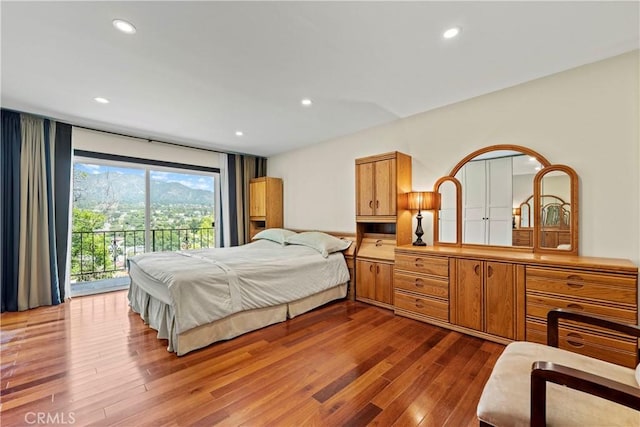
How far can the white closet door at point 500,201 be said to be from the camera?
2.79 metres

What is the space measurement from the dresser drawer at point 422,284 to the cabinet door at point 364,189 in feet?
3.05

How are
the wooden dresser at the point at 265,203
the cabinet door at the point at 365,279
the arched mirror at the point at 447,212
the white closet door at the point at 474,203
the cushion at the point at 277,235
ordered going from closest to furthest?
the white closet door at the point at 474,203, the arched mirror at the point at 447,212, the cabinet door at the point at 365,279, the cushion at the point at 277,235, the wooden dresser at the point at 265,203

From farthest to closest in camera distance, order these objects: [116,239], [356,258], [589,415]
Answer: [116,239] < [356,258] < [589,415]

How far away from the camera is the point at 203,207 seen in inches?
204

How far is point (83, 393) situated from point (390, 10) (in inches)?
124

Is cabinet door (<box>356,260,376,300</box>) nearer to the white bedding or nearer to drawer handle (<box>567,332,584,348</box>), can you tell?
the white bedding

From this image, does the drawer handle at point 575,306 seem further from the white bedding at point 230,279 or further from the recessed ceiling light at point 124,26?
the recessed ceiling light at point 124,26

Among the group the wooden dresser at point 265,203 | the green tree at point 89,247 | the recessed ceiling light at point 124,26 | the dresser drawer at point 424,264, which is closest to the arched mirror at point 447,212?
the dresser drawer at point 424,264

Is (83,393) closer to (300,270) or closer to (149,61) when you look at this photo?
(300,270)

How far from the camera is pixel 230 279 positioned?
8.58 feet

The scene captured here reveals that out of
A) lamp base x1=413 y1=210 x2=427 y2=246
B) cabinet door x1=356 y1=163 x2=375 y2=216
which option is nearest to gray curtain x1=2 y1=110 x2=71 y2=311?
cabinet door x1=356 y1=163 x2=375 y2=216

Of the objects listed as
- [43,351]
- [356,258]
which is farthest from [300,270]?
[43,351]

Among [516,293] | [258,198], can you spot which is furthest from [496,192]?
[258,198]

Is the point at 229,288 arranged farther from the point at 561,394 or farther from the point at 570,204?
the point at 570,204
